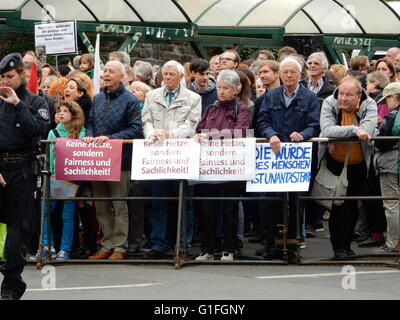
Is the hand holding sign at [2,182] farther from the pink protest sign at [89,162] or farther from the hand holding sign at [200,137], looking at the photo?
the hand holding sign at [200,137]

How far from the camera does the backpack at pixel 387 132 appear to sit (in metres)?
12.6

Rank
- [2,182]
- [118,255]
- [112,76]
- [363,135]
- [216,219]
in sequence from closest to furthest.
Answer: [2,182], [363,135], [216,219], [118,255], [112,76]

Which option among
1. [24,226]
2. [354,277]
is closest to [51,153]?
[24,226]

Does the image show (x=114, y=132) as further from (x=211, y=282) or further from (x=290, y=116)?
(x=211, y=282)

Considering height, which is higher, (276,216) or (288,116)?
(288,116)

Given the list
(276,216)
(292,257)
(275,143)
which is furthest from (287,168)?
(292,257)

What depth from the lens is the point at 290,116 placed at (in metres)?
12.5

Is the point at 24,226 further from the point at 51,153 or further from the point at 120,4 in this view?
the point at 120,4

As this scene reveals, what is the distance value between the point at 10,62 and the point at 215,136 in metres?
3.23

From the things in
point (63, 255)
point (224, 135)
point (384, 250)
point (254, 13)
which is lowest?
point (63, 255)

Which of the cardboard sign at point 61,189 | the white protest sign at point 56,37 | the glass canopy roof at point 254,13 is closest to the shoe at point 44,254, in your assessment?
the cardboard sign at point 61,189

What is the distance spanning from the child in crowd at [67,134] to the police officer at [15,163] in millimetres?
2961

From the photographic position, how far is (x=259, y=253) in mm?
12961

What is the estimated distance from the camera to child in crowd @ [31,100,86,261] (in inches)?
507
